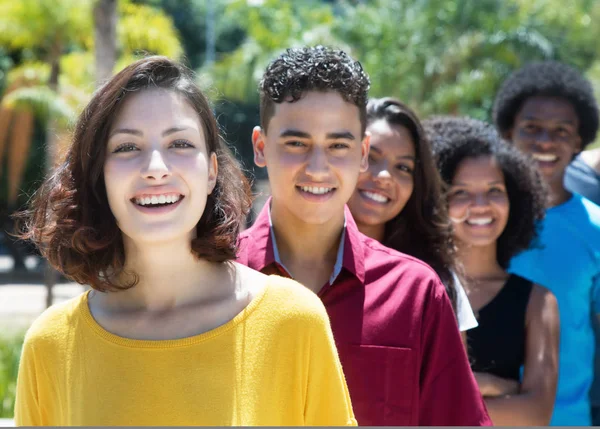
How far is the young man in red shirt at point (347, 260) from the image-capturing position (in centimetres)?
243

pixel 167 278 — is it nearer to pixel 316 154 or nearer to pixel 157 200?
pixel 157 200

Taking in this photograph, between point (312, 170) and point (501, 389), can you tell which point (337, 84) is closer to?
point (312, 170)

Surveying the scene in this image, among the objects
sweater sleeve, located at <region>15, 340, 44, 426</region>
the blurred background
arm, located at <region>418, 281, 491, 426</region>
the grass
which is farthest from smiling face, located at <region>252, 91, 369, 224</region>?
the blurred background

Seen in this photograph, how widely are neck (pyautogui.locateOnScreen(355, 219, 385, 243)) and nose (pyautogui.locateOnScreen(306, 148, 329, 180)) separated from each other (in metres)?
0.69

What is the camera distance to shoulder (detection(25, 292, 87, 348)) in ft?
6.86

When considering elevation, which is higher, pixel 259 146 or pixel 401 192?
pixel 259 146

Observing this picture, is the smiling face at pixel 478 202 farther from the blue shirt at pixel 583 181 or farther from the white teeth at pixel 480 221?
the blue shirt at pixel 583 181

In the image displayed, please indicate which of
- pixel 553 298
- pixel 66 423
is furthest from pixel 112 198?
pixel 553 298

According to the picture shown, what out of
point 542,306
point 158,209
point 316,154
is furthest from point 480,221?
point 158,209

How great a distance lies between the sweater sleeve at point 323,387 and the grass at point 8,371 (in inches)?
138

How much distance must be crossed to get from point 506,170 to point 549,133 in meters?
0.73

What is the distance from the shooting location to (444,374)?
2434mm

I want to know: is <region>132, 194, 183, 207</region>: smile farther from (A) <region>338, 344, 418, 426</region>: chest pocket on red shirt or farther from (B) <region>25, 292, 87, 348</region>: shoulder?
(A) <region>338, 344, 418, 426</region>: chest pocket on red shirt

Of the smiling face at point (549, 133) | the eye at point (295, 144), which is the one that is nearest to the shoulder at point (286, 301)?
the eye at point (295, 144)
